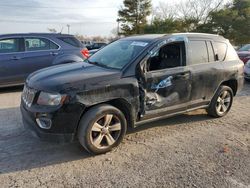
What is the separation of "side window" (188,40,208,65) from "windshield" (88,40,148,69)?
959 mm

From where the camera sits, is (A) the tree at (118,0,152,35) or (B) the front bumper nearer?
(B) the front bumper

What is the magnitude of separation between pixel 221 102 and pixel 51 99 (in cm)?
359

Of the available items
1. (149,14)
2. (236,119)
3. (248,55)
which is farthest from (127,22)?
(236,119)

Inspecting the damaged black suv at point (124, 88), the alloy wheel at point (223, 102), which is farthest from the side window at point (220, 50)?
the alloy wheel at point (223, 102)

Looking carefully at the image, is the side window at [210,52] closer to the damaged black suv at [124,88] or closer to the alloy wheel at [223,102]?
the damaged black suv at [124,88]

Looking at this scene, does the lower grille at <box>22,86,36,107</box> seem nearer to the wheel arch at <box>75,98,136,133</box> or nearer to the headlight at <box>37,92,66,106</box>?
the headlight at <box>37,92,66,106</box>

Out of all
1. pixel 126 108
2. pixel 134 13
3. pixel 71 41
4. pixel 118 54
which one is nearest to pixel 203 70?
pixel 118 54

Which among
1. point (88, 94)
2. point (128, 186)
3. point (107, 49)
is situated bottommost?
point (128, 186)

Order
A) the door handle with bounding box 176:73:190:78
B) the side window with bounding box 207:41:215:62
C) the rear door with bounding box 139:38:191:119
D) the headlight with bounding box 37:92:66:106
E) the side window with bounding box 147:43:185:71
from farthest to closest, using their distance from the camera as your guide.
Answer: the side window with bounding box 207:41:215:62
the door handle with bounding box 176:73:190:78
the side window with bounding box 147:43:185:71
the rear door with bounding box 139:38:191:119
the headlight with bounding box 37:92:66:106

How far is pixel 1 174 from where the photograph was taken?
10.4 ft

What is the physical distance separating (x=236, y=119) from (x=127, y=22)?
138 feet

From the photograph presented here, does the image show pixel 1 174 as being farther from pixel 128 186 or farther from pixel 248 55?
pixel 248 55

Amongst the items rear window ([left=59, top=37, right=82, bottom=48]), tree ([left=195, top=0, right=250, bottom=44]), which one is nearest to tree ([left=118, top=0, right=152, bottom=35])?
tree ([left=195, top=0, right=250, bottom=44])

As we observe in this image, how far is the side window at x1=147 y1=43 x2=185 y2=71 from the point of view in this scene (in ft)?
13.8
